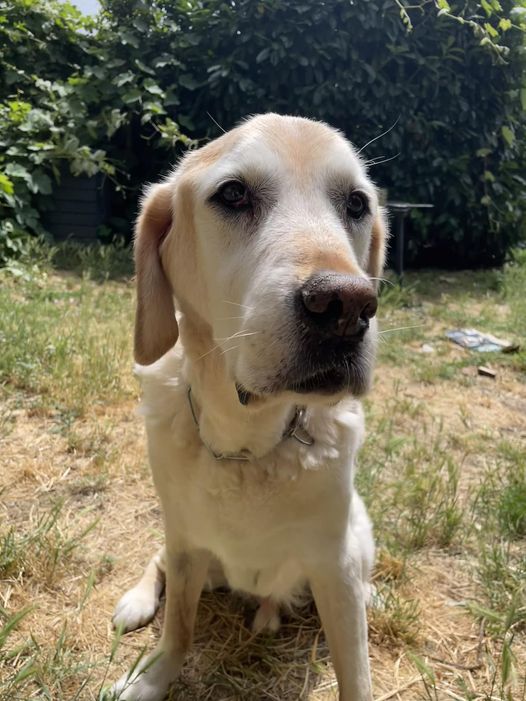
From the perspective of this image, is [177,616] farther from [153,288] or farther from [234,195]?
[234,195]

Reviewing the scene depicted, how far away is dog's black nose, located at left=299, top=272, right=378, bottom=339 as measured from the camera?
1.07m

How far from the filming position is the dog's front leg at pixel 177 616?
67.1 inches

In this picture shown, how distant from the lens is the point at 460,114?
688 centimetres

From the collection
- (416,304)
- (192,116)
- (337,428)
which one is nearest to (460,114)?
(416,304)

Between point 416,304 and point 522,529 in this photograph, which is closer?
point 522,529

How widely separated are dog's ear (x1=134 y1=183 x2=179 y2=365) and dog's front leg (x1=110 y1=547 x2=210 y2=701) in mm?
661

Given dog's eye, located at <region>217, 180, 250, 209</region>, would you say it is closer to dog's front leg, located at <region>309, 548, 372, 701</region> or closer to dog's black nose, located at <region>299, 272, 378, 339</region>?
dog's black nose, located at <region>299, 272, 378, 339</region>

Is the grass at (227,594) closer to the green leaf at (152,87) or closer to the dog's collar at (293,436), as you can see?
the dog's collar at (293,436)

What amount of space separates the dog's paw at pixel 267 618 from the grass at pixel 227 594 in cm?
4

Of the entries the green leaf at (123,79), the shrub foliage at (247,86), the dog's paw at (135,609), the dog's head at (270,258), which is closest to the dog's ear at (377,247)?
the dog's head at (270,258)

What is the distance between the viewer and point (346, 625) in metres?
1.51

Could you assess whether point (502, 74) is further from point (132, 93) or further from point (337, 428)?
point (337, 428)

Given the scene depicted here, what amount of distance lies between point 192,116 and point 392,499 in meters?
5.72

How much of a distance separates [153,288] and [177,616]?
1.04 metres
